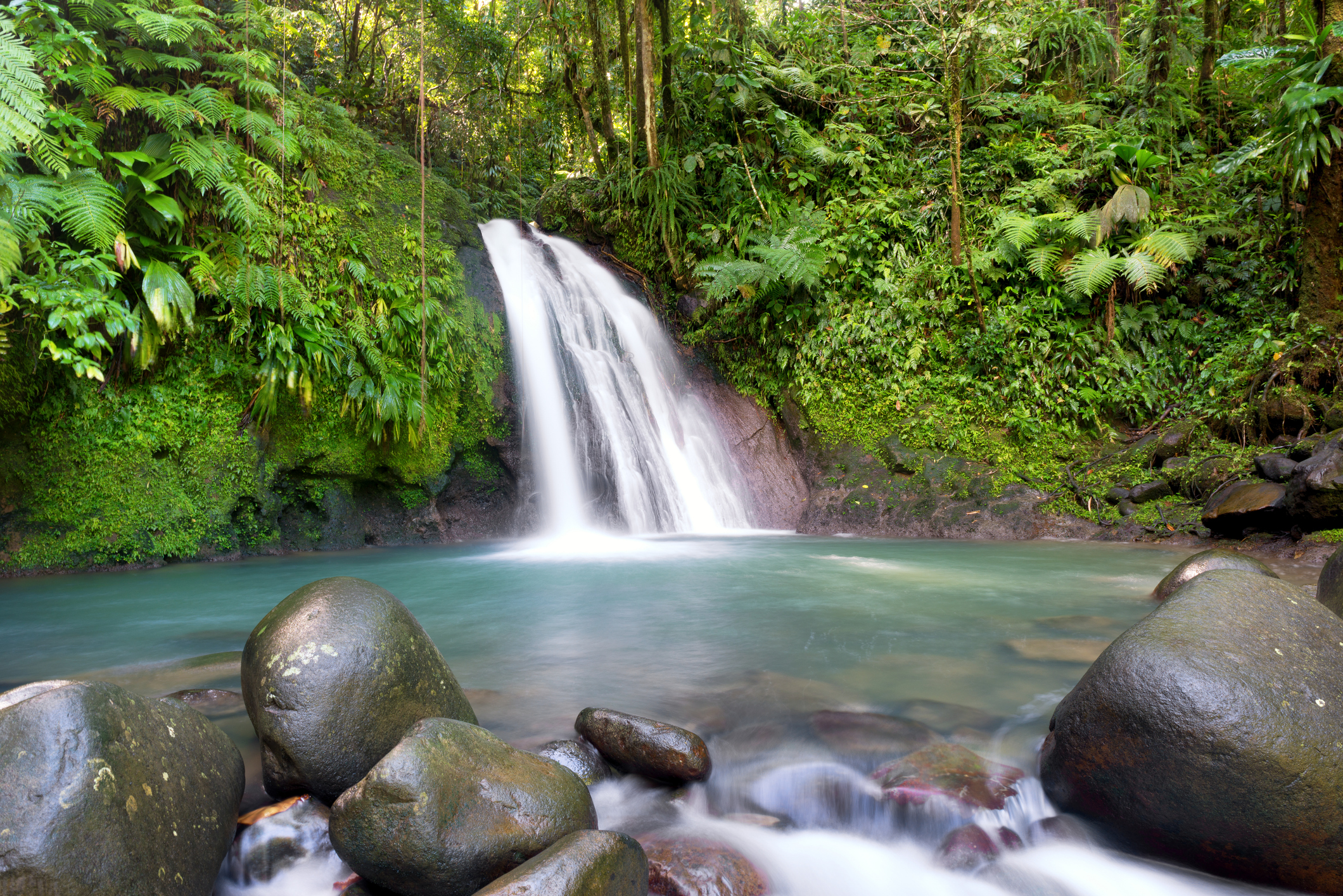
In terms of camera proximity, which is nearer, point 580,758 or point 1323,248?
point 580,758

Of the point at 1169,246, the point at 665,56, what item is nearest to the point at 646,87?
the point at 665,56

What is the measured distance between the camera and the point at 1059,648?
405cm

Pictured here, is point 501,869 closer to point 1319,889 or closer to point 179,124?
point 1319,889

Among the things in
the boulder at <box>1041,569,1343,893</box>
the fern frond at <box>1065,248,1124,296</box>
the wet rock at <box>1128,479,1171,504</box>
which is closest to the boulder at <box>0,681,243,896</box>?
the boulder at <box>1041,569,1343,893</box>

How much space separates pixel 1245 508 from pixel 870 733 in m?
5.40

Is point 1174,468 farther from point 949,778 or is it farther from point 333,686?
point 333,686

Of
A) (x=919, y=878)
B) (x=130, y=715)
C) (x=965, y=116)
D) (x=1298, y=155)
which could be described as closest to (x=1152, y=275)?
(x=1298, y=155)

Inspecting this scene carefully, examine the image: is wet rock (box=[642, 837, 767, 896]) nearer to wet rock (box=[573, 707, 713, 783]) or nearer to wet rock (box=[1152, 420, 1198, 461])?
wet rock (box=[573, 707, 713, 783])

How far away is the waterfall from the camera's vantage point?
9164mm

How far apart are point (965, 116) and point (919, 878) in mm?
10510

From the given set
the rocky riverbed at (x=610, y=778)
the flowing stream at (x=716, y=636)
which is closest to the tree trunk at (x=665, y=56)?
the flowing stream at (x=716, y=636)

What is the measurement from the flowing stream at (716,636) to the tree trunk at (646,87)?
3438 millimetres

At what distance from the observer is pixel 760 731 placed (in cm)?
317

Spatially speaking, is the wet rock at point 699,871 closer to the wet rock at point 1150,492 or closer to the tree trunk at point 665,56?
the wet rock at point 1150,492
